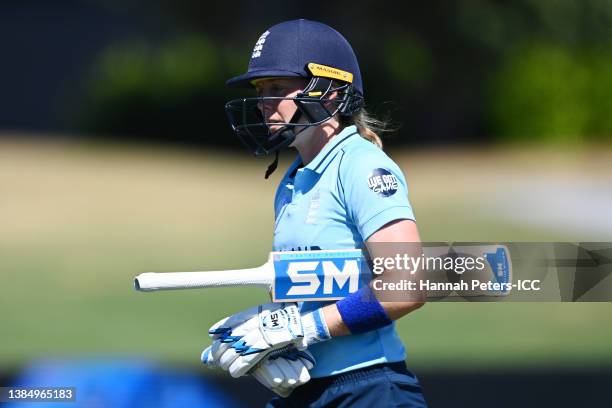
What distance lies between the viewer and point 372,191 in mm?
3604

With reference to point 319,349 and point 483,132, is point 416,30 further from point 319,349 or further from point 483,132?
point 319,349

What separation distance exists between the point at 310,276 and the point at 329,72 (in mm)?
722

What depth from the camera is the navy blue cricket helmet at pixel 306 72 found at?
3.82 metres

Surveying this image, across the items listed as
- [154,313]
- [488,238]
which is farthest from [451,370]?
[488,238]

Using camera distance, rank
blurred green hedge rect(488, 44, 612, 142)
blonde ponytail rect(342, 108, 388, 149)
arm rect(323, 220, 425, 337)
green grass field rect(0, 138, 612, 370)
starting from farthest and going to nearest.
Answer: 1. blurred green hedge rect(488, 44, 612, 142)
2. green grass field rect(0, 138, 612, 370)
3. blonde ponytail rect(342, 108, 388, 149)
4. arm rect(323, 220, 425, 337)

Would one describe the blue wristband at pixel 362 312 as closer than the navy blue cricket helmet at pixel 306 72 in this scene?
Yes

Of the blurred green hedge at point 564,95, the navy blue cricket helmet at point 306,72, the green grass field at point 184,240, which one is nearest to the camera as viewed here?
the navy blue cricket helmet at point 306,72

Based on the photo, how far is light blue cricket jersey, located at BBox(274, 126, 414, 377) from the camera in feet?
11.8

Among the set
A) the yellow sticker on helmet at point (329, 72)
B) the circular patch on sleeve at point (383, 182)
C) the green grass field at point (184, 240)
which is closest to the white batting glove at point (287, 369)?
the circular patch on sleeve at point (383, 182)

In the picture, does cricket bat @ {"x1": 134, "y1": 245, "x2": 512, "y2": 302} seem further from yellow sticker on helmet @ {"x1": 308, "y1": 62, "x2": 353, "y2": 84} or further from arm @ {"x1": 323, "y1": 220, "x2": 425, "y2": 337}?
yellow sticker on helmet @ {"x1": 308, "y1": 62, "x2": 353, "y2": 84}

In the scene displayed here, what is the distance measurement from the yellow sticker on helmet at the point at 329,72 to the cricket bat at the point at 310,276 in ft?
2.03

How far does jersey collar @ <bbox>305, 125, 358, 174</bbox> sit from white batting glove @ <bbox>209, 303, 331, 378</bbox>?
47cm

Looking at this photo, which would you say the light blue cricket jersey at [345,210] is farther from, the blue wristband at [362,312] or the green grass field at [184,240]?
the green grass field at [184,240]

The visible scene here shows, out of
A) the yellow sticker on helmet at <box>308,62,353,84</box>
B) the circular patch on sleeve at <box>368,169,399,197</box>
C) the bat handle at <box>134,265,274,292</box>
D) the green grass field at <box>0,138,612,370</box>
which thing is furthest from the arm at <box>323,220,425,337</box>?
the green grass field at <box>0,138,612,370</box>
